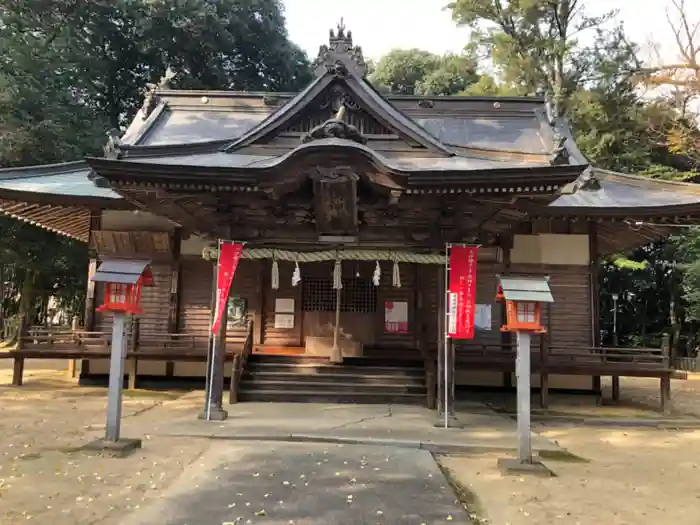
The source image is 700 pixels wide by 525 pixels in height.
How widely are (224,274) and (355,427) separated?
3.48m

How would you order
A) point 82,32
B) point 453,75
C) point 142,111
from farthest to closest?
point 453,75 → point 82,32 → point 142,111

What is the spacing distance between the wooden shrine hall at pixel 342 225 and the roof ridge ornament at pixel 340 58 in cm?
5

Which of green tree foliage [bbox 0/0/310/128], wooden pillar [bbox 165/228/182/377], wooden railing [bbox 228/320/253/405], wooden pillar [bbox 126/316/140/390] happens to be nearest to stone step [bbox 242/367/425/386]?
wooden railing [bbox 228/320/253/405]

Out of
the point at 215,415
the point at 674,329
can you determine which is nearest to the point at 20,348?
the point at 215,415

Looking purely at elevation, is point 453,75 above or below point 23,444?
above

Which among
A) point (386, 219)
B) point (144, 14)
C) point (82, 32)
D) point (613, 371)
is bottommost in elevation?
point (613, 371)

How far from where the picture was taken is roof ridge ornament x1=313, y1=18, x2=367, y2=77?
10.7 m

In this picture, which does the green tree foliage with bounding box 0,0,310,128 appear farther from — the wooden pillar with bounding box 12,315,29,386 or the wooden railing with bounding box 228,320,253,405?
the wooden railing with bounding box 228,320,253,405

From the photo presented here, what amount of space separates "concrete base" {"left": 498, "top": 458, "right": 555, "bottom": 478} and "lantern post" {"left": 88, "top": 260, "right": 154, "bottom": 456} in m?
4.85

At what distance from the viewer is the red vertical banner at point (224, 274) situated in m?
9.77

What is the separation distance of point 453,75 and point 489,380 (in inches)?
1167

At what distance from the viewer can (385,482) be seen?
6219 millimetres

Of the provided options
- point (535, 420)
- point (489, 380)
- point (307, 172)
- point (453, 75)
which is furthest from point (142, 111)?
point (453, 75)

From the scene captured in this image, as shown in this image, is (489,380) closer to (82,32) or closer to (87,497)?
(87,497)
